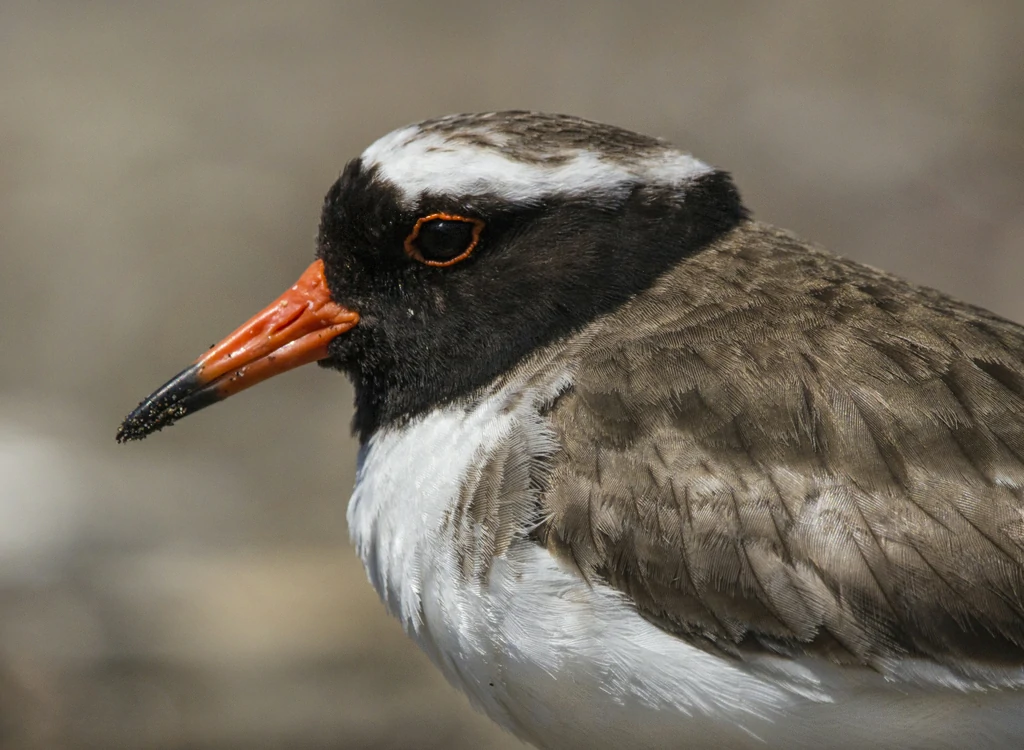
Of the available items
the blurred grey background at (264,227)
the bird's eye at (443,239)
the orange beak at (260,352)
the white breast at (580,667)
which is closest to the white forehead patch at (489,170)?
the bird's eye at (443,239)

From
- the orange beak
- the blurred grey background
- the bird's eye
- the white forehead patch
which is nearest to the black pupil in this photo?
the bird's eye

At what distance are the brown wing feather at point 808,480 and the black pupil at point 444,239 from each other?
0.68m

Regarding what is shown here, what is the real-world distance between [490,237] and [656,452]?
3.67 ft

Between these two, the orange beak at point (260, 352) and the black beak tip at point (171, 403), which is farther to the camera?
the black beak tip at point (171, 403)

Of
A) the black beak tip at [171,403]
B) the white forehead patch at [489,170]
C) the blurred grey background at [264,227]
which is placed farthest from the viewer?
the blurred grey background at [264,227]

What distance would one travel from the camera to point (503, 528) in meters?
4.32

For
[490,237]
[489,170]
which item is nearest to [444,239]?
[490,237]

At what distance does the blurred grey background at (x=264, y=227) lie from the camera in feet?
26.9

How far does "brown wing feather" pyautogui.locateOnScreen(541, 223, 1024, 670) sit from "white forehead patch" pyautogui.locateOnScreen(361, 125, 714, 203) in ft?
2.14

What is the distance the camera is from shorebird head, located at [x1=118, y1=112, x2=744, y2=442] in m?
4.76

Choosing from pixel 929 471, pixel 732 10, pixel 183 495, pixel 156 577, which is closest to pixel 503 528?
pixel 929 471

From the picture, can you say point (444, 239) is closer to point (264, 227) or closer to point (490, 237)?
point (490, 237)

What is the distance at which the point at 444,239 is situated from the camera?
190 inches

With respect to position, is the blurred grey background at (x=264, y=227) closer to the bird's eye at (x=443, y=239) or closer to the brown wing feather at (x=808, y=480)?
the bird's eye at (x=443, y=239)
